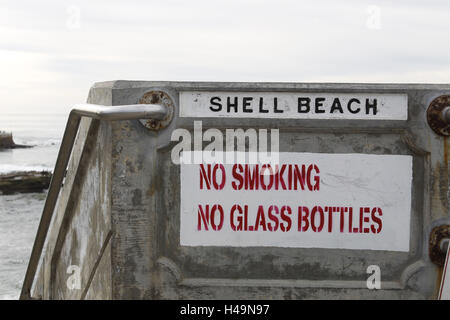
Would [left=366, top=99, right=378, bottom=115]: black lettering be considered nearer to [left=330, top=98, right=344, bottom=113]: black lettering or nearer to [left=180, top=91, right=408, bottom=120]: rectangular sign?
[left=180, top=91, right=408, bottom=120]: rectangular sign

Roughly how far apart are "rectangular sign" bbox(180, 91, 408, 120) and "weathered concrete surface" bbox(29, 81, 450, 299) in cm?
4

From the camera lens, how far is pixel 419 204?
293 cm

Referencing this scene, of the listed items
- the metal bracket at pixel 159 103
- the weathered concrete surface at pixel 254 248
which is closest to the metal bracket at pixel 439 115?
the weathered concrete surface at pixel 254 248

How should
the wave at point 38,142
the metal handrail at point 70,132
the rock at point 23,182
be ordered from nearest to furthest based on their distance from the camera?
the metal handrail at point 70,132, the rock at point 23,182, the wave at point 38,142

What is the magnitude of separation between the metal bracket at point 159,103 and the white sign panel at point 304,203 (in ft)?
1.12

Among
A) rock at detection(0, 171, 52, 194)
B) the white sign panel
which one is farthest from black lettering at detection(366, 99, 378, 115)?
rock at detection(0, 171, 52, 194)

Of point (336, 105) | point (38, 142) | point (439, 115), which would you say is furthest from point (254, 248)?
point (38, 142)

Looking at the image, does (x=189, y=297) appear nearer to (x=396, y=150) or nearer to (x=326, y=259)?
(x=326, y=259)

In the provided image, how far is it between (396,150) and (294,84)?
69cm

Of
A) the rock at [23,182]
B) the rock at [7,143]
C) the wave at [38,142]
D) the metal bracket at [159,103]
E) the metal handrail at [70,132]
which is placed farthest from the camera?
the wave at [38,142]

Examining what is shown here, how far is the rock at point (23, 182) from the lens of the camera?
71.3 ft

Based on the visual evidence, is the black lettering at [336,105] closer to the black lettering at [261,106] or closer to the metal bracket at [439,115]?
→ the black lettering at [261,106]

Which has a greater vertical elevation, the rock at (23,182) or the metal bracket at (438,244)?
the metal bracket at (438,244)
